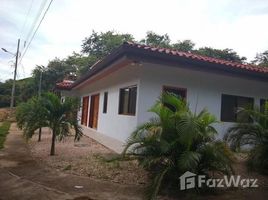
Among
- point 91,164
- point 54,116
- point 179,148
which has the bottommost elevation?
point 91,164

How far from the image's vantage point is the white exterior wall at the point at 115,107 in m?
9.78

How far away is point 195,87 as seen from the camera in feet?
32.4

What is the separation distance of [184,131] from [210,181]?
1.22m

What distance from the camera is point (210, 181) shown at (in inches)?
241

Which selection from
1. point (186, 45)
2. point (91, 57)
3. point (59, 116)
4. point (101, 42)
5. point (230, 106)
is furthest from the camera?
point (101, 42)

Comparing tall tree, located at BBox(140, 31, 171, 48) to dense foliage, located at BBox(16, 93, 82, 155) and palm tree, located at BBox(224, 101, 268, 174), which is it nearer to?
dense foliage, located at BBox(16, 93, 82, 155)

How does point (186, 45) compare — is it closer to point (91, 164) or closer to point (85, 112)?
point (85, 112)

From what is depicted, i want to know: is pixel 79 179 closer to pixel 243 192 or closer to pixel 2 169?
pixel 2 169

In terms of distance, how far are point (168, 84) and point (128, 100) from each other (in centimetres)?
162

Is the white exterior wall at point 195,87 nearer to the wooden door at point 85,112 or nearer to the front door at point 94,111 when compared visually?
the front door at point 94,111

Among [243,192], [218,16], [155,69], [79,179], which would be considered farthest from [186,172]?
[218,16]

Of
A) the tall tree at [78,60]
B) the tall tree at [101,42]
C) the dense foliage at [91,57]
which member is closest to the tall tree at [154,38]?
the dense foliage at [91,57]

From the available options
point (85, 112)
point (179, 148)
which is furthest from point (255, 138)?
point (85, 112)

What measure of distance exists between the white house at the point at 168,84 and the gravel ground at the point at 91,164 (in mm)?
1217
